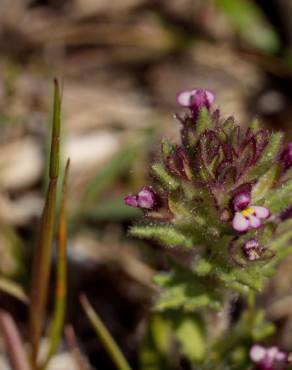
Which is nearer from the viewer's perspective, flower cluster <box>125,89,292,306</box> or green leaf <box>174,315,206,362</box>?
flower cluster <box>125,89,292,306</box>

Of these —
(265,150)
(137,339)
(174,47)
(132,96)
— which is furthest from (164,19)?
(265,150)

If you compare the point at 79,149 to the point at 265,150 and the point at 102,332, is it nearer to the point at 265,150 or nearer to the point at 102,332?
the point at 102,332

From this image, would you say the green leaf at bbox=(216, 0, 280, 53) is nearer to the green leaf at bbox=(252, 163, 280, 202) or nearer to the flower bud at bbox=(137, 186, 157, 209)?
the green leaf at bbox=(252, 163, 280, 202)

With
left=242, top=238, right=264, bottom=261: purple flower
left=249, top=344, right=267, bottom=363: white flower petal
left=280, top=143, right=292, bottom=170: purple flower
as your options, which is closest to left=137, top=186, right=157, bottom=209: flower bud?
left=242, top=238, right=264, bottom=261: purple flower

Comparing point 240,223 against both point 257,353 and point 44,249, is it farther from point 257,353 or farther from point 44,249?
point 44,249

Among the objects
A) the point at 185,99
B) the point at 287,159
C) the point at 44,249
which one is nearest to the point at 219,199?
the point at 287,159
